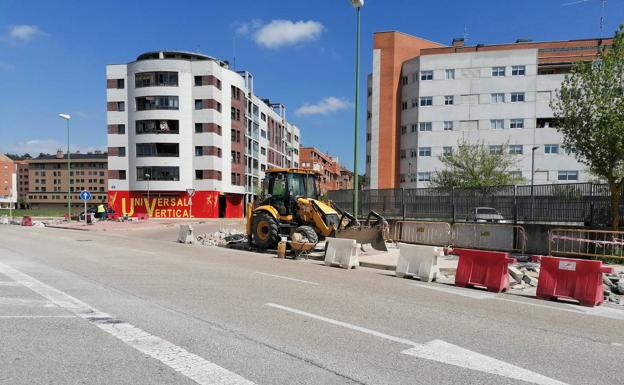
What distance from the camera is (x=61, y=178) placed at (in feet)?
475

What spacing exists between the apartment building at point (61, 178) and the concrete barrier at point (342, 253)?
14175 cm

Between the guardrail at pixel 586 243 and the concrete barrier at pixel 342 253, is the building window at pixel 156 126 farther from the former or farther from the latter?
the guardrail at pixel 586 243

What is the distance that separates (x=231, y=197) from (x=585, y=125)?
5259 cm

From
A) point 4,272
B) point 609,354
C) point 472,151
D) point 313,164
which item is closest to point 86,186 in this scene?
point 313,164

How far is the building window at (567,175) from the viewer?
158ft

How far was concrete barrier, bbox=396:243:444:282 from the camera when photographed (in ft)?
35.1

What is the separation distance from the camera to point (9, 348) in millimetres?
4793

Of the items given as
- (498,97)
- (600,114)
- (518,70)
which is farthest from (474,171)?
(600,114)

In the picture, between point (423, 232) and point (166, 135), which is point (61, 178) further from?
point (423, 232)

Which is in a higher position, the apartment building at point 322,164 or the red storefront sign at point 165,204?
the apartment building at point 322,164

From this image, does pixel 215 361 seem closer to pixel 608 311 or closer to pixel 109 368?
pixel 109 368

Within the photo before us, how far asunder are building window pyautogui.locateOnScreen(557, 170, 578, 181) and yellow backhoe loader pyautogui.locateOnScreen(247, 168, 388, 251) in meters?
41.9

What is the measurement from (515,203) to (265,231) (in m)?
9.54

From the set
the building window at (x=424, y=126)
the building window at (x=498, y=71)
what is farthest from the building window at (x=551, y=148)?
the building window at (x=424, y=126)
